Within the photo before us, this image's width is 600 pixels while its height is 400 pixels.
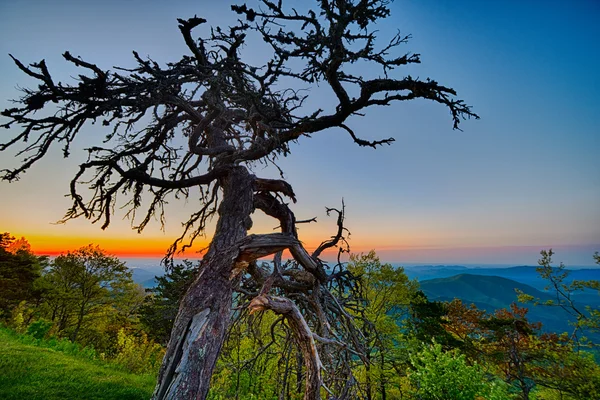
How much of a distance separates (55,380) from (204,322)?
7095 mm

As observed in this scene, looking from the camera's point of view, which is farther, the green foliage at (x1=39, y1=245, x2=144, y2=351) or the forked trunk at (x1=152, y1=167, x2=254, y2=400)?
Answer: the green foliage at (x1=39, y1=245, x2=144, y2=351)

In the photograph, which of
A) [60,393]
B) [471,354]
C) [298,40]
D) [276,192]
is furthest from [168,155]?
[471,354]

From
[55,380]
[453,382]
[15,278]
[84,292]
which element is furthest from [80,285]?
[453,382]

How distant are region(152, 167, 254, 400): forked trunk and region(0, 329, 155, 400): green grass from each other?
5543mm

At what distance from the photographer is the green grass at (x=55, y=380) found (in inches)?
221

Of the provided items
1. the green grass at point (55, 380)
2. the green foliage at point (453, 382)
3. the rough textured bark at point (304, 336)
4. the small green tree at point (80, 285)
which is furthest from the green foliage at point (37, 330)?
the green foliage at point (453, 382)

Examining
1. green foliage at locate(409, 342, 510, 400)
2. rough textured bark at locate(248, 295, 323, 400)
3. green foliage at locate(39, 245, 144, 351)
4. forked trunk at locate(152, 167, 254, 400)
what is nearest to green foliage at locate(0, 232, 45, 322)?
green foliage at locate(39, 245, 144, 351)

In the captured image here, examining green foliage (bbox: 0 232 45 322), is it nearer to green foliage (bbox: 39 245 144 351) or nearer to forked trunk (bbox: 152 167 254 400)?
green foliage (bbox: 39 245 144 351)

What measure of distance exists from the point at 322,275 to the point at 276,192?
172 cm

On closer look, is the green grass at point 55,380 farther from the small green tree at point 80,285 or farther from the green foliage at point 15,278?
the green foliage at point 15,278

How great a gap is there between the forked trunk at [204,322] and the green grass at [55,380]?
554 cm

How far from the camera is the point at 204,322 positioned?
110 inches

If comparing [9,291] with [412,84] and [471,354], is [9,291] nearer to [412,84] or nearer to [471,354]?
[412,84]

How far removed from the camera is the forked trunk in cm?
247
